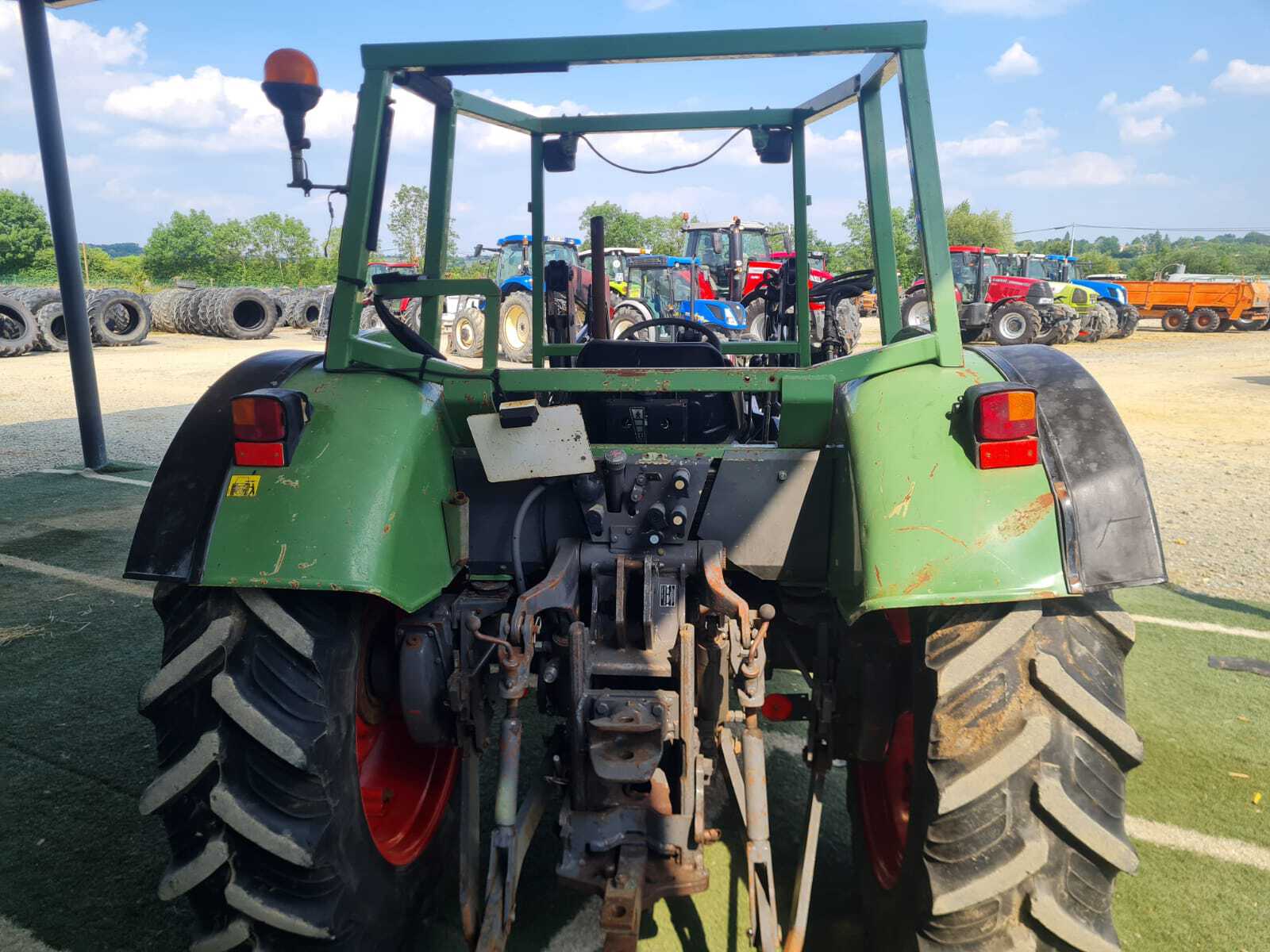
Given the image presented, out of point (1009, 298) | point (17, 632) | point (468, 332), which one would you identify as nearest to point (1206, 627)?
point (17, 632)

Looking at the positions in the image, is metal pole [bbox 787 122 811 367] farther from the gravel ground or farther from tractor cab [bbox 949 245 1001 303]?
tractor cab [bbox 949 245 1001 303]

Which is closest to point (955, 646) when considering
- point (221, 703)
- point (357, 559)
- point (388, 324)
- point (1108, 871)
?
point (1108, 871)

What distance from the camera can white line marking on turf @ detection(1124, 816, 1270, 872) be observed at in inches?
107

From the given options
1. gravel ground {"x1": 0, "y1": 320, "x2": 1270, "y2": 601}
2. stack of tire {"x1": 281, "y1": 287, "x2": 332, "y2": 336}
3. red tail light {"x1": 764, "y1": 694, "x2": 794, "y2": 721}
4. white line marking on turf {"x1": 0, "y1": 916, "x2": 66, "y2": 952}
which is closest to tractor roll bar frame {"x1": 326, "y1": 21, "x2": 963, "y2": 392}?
red tail light {"x1": 764, "y1": 694, "x2": 794, "y2": 721}

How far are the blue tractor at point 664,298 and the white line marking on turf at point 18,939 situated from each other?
40.2 ft

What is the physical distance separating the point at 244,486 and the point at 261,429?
0.44ft

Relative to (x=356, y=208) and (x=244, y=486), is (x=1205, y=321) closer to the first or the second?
(x=356, y=208)

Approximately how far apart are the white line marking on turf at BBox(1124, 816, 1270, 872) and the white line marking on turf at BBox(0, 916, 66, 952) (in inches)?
118

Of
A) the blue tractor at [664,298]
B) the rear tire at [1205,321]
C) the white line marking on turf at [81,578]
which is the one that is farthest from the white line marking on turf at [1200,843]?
the rear tire at [1205,321]

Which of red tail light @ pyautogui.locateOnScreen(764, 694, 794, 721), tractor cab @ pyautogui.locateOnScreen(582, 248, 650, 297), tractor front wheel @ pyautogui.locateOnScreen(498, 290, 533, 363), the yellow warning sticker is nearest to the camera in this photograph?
the yellow warning sticker

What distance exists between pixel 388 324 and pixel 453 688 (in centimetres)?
108

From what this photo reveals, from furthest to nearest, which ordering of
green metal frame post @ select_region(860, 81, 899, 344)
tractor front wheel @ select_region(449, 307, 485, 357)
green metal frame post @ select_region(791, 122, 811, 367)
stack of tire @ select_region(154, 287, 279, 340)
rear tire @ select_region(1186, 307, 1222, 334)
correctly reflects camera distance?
rear tire @ select_region(1186, 307, 1222, 334) < stack of tire @ select_region(154, 287, 279, 340) < tractor front wheel @ select_region(449, 307, 485, 357) < green metal frame post @ select_region(791, 122, 811, 367) < green metal frame post @ select_region(860, 81, 899, 344)

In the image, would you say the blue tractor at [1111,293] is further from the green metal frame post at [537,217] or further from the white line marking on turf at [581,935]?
the white line marking on turf at [581,935]

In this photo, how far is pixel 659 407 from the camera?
2803 millimetres
